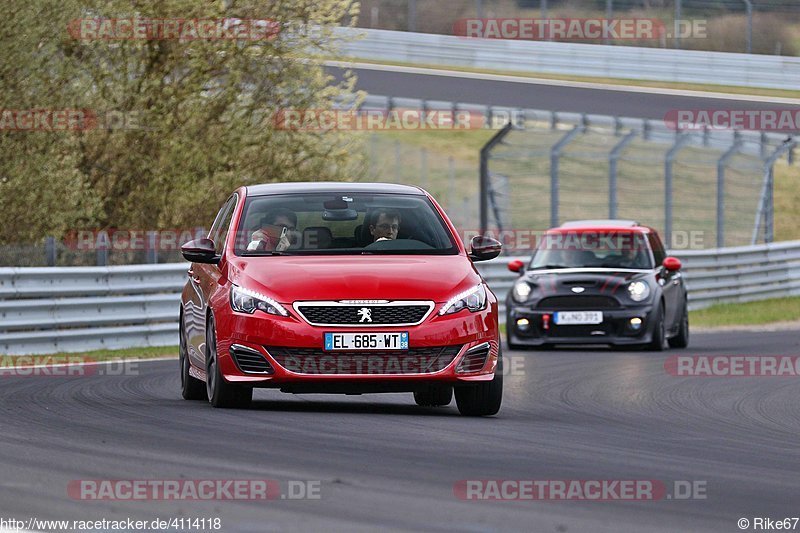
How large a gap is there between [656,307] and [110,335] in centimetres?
620

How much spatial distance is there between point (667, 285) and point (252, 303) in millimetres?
10799

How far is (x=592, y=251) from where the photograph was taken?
20.8 metres

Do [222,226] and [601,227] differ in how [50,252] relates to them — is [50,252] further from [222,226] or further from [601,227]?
[222,226]

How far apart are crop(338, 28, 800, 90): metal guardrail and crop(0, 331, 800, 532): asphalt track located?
2317 centimetres

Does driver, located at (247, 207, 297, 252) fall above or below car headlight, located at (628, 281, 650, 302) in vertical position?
above

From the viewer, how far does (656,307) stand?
65.4ft

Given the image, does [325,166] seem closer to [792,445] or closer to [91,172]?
[91,172]

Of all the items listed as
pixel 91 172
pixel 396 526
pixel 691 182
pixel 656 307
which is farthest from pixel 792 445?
pixel 691 182

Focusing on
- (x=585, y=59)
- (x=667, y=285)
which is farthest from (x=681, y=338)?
(x=585, y=59)

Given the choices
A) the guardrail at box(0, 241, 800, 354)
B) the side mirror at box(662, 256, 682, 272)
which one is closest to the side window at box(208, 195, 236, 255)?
the guardrail at box(0, 241, 800, 354)

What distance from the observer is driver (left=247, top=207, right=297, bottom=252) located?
11.5m

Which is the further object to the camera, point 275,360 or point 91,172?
point 91,172

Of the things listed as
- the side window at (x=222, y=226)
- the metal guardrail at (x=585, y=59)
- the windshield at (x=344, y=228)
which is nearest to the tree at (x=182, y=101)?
the metal guardrail at (x=585, y=59)

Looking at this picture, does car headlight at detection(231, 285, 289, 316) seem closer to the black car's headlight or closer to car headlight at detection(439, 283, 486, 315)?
car headlight at detection(439, 283, 486, 315)
